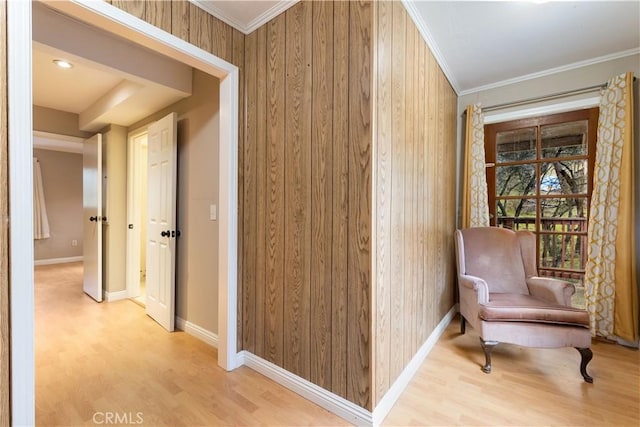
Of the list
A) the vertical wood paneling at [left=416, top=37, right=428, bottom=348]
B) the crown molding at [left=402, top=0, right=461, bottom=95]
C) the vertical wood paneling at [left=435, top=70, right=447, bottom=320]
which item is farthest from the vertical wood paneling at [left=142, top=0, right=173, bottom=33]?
the vertical wood paneling at [left=435, top=70, right=447, bottom=320]

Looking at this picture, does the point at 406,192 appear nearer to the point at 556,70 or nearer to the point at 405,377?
the point at 405,377

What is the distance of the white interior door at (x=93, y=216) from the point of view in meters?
3.47

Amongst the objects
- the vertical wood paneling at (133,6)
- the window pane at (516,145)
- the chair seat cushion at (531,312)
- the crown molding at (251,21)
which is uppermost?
the crown molding at (251,21)

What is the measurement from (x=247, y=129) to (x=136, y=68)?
110 cm

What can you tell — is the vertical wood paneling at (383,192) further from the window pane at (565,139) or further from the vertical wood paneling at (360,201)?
the window pane at (565,139)

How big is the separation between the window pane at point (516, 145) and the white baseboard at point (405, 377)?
1817mm

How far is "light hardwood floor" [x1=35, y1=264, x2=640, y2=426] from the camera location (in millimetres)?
1575

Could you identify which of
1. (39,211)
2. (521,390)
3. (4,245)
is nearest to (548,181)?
(521,390)

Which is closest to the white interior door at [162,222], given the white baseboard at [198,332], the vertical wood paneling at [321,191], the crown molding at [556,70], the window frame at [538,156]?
the white baseboard at [198,332]

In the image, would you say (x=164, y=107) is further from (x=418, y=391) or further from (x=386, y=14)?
(x=418, y=391)

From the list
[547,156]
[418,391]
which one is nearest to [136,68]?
[418,391]

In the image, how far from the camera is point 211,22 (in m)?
1.88

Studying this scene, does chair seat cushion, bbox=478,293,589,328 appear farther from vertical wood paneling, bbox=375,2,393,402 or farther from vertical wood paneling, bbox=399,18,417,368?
vertical wood paneling, bbox=375,2,393,402

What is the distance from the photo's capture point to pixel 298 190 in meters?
1.79
